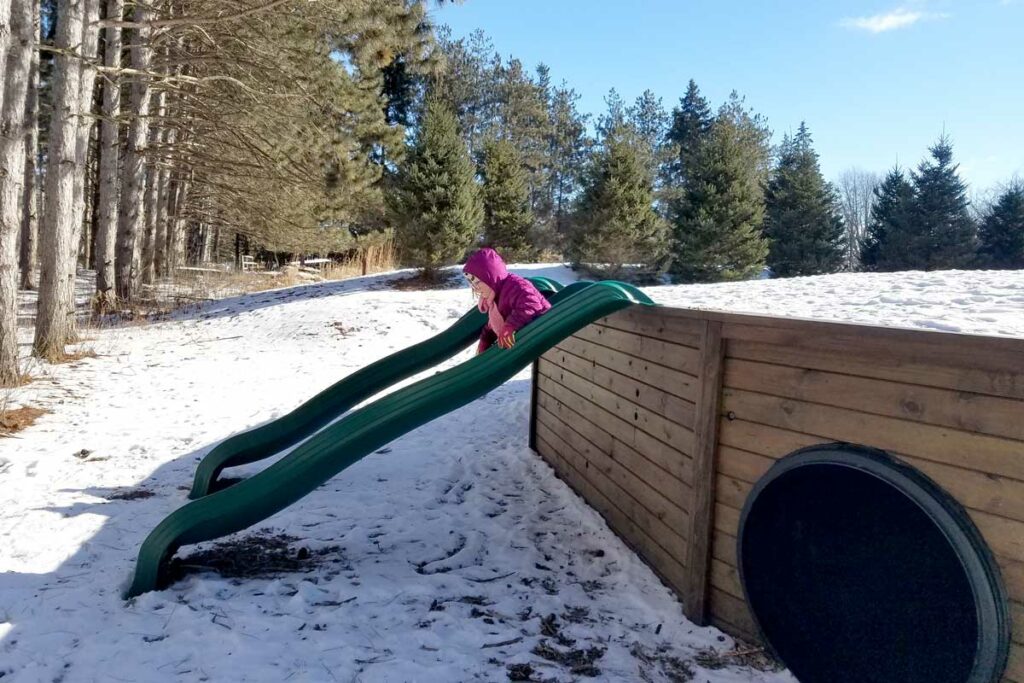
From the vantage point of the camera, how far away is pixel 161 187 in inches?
685

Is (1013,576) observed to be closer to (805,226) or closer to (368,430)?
(368,430)

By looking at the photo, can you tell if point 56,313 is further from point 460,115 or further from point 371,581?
point 460,115

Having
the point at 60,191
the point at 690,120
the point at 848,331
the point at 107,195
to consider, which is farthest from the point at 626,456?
the point at 690,120

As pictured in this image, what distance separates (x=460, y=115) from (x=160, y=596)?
31.7 metres

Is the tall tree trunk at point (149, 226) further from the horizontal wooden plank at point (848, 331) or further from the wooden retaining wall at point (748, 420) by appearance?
the horizontal wooden plank at point (848, 331)

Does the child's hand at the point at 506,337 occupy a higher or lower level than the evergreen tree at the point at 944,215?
lower

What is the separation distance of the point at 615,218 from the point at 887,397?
1544 cm

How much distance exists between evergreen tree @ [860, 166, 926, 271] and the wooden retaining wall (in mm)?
24008

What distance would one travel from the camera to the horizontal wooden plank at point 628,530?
3.30 meters

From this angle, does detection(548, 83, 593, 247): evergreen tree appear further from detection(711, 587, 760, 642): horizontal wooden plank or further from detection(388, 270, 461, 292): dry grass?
detection(711, 587, 760, 642): horizontal wooden plank

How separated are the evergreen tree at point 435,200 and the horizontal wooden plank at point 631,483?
10.3m

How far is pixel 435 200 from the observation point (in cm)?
1532

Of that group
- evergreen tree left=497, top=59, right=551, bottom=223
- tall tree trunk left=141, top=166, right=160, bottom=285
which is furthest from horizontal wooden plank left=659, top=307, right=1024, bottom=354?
evergreen tree left=497, top=59, right=551, bottom=223

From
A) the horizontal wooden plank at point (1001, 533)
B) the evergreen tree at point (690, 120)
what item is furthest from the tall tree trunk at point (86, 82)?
the evergreen tree at point (690, 120)
